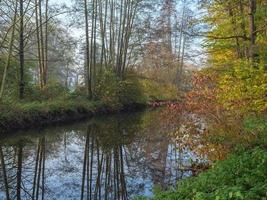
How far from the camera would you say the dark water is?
316 inches

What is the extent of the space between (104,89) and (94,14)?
5.38 m

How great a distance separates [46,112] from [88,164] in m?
8.57

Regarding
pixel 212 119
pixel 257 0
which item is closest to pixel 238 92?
pixel 212 119

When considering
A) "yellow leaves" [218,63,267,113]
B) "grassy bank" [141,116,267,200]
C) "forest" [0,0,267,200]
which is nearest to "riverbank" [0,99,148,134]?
"forest" [0,0,267,200]

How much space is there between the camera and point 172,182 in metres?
8.73

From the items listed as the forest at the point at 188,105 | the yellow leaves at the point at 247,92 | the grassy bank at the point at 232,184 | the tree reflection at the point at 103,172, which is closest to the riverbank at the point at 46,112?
the forest at the point at 188,105

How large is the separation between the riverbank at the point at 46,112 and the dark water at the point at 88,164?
76cm

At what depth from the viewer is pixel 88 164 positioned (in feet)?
34.6

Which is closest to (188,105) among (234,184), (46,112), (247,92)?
(247,92)

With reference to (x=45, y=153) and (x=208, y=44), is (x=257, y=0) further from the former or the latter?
(x=45, y=153)

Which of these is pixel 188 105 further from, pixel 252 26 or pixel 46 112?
pixel 46 112

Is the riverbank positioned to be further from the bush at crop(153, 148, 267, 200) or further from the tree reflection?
the bush at crop(153, 148, 267, 200)

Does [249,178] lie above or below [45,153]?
above

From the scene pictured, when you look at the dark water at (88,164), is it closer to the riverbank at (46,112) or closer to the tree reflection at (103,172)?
the tree reflection at (103,172)
